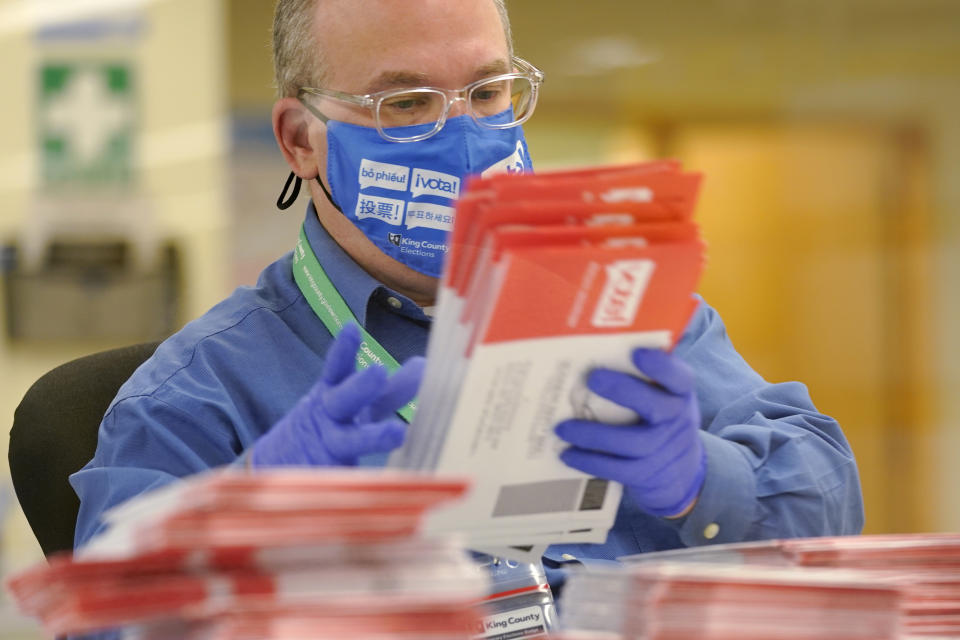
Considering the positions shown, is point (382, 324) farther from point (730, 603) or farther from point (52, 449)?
point (730, 603)

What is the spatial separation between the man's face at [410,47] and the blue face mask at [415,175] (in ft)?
0.13

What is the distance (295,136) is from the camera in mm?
1692

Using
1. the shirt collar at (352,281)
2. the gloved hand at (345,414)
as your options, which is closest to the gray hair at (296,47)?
the shirt collar at (352,281)

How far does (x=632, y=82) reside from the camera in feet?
16.6

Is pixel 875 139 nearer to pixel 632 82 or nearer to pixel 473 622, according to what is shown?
pixel 632 82

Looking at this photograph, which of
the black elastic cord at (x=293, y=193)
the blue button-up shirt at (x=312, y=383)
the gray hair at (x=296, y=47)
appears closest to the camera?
the blue button-up shirt at (x=312, y=383)

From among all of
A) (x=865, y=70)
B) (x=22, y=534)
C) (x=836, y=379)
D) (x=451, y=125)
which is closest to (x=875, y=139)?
(x=865, y=70)

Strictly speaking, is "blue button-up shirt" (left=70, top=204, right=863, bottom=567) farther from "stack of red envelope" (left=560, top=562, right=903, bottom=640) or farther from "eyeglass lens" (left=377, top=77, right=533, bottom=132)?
"stack of red envelope" (left=560, top=562, right=903, bottom=640)

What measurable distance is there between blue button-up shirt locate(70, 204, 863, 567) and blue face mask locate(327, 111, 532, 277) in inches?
2.8

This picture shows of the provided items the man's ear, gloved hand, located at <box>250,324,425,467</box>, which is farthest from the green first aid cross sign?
gloved hand, located at <box>250,324,425,467</box>

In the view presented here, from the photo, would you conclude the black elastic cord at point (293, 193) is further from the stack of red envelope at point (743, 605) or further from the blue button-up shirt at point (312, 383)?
the stack of red envelope at point (743, 605)

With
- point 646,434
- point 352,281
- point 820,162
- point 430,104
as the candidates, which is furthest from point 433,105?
point 820,162

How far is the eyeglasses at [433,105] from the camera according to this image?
4.90 ft

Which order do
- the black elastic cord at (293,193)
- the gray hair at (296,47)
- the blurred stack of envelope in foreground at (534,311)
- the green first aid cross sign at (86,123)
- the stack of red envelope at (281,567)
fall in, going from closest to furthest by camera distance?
1. the stack of red envelope at (281,567)
2. the blurred stack of envelope in foreground at (534,311)
3. the gray hair at (296,47)
4. the black elastic cord at (293,193)
5. the green first aid cross sign at (86,123)
